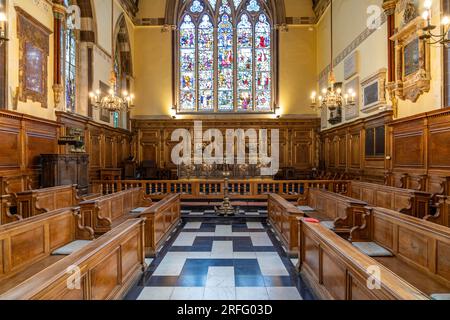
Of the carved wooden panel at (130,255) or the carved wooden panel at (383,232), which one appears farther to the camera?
the carved wooden panel at (383,232)

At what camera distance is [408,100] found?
311 inches

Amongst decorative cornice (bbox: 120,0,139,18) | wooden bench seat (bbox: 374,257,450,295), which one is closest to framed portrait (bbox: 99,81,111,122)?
decorative cornice (bbox: 120,0,139,18)

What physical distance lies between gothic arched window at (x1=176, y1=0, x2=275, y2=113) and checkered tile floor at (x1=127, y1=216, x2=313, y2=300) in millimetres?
10678

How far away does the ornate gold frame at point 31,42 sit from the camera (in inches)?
281

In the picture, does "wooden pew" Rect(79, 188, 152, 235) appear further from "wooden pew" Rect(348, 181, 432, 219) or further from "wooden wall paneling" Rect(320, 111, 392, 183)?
"wooden wall paneling" Rect(320, 111, 392, 183)

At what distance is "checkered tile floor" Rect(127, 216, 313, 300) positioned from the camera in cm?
372

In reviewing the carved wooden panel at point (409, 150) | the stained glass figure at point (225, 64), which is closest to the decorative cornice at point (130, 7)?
the stained glass figure at point (225, 64)

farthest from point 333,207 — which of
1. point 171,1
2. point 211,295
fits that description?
point 171,1

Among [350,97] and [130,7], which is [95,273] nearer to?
[350,97]

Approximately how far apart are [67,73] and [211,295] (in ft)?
30.8

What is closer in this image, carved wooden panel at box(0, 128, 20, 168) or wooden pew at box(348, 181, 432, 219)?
wooden pew at box(348, 181, 432, 219)

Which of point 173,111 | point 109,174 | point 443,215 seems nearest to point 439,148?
point 443,215

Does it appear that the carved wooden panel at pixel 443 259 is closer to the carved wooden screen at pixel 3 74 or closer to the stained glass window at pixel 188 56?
the carved wooden screen at pixel 3 74

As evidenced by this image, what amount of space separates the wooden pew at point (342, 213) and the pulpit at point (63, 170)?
6.20 metres
